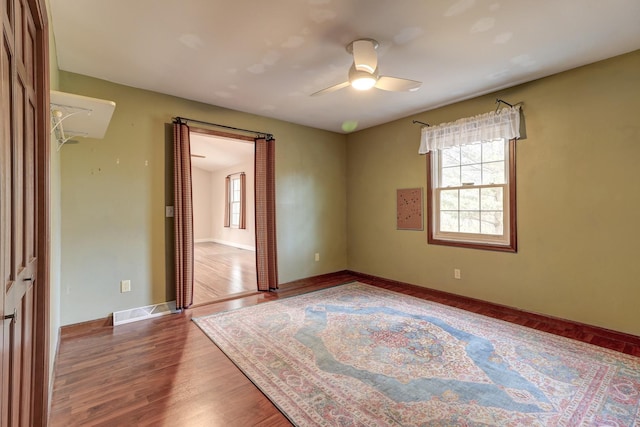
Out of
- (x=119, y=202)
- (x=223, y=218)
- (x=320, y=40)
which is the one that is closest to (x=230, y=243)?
(x=223, y=218)

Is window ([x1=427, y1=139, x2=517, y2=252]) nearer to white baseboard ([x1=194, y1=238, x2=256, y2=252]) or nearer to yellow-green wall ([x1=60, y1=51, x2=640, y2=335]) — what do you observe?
yellow-green wall ([x1=60, y1=51, x2=640, y2=335])

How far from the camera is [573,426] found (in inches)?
63.5

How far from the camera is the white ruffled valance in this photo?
10.7 feet

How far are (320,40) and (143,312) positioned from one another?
10.7 ft

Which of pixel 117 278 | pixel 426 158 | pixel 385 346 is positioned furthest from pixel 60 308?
pixel 426 158

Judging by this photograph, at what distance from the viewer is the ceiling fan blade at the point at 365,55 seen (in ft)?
7.53

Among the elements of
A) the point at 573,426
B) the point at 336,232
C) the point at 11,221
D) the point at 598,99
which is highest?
the point at 598,99

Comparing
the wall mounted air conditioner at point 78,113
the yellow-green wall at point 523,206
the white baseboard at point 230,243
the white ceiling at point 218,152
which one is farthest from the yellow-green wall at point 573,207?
the white baseboard at point 230,243

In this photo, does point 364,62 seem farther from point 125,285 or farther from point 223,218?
point 223,218

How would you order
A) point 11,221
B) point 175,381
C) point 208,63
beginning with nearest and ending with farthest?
1. point 11,221
2. point 175,381
3. point 208,63

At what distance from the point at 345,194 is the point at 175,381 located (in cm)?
394

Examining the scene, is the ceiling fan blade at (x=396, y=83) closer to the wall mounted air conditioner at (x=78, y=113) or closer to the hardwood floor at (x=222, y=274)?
the wall mounted air conditioner at (x=78, y=113)

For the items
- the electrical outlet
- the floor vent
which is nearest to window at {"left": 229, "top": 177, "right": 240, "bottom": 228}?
the floor vent

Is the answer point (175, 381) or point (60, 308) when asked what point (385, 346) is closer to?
point (175, 381)
